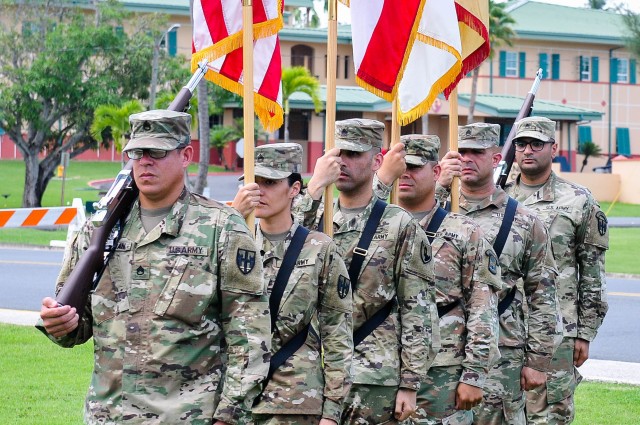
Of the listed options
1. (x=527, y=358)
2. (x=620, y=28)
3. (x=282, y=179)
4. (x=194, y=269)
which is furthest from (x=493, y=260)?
(x=620, y=28)

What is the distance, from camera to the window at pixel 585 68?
234 feet

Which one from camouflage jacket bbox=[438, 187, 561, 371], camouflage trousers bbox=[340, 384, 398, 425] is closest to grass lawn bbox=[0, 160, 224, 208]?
camouflage jacket bbox=[438, 187, 561, 371]

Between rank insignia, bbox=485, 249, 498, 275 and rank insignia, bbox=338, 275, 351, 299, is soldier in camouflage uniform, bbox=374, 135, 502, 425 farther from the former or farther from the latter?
rank insignia, bbox=338, 275, 351, 299

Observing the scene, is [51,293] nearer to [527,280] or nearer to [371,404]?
[527,280]

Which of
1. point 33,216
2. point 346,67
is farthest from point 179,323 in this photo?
point 346,67

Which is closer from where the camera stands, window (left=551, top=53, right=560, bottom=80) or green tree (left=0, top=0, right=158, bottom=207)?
green tree (left=0, top=0, right=158, bottom=207)

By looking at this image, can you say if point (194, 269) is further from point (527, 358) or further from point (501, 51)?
point (501, 51)

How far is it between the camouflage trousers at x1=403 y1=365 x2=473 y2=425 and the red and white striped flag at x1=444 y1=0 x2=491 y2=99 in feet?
7.89

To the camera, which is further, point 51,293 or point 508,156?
point 51,293

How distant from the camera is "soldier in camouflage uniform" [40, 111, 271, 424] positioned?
5062 millimetres

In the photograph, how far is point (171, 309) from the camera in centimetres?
507

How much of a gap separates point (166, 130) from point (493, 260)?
9.08 ft

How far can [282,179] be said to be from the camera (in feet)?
20.8

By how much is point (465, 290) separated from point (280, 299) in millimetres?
1592
